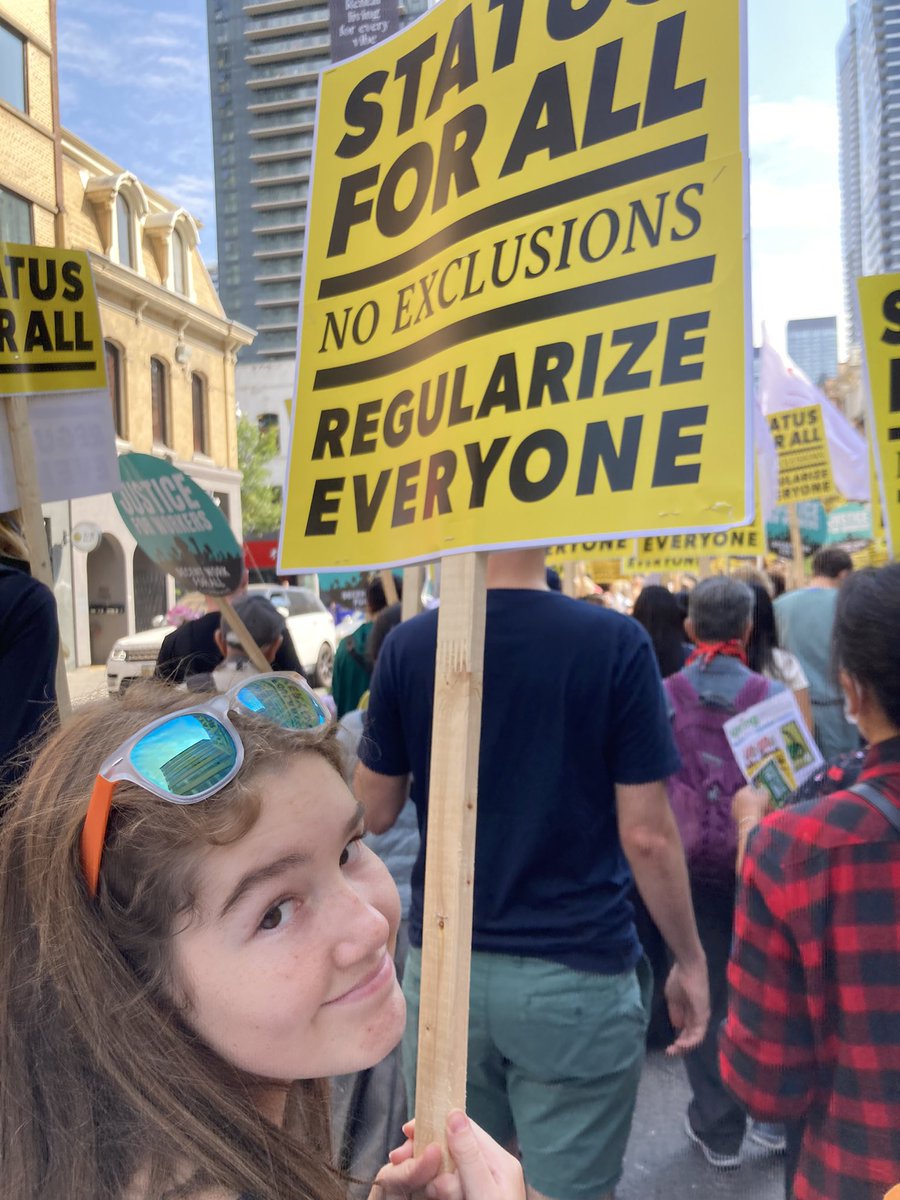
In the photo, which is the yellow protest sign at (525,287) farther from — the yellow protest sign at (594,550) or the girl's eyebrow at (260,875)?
the yellow protest sign at (594,550)

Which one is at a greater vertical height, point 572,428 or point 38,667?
point 572,428

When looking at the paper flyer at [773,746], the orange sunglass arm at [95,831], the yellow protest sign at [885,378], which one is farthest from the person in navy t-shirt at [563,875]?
the orange sunglass arm at [95,831]

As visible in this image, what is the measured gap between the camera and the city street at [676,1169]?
10.8 ft

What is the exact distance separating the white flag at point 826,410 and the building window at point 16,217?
37.0 feet

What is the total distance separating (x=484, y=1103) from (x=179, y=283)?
22910mm

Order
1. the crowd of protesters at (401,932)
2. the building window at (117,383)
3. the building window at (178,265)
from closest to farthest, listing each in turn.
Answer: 1. the crowd of protesters at (401,932)
2. the building window at (117,383)
3. the building window at (178,265)

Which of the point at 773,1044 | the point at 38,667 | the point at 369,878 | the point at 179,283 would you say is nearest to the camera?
the point at 369,878

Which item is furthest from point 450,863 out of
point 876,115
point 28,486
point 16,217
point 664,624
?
point 16,217

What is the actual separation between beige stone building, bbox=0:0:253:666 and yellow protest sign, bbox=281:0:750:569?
1473 centimetres

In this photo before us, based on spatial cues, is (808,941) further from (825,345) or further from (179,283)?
(825,345)

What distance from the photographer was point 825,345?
379 feet

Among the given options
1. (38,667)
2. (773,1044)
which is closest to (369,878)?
(773,1044)

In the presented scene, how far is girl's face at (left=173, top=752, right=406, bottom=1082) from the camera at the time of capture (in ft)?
3.51

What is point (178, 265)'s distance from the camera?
2295 cm
